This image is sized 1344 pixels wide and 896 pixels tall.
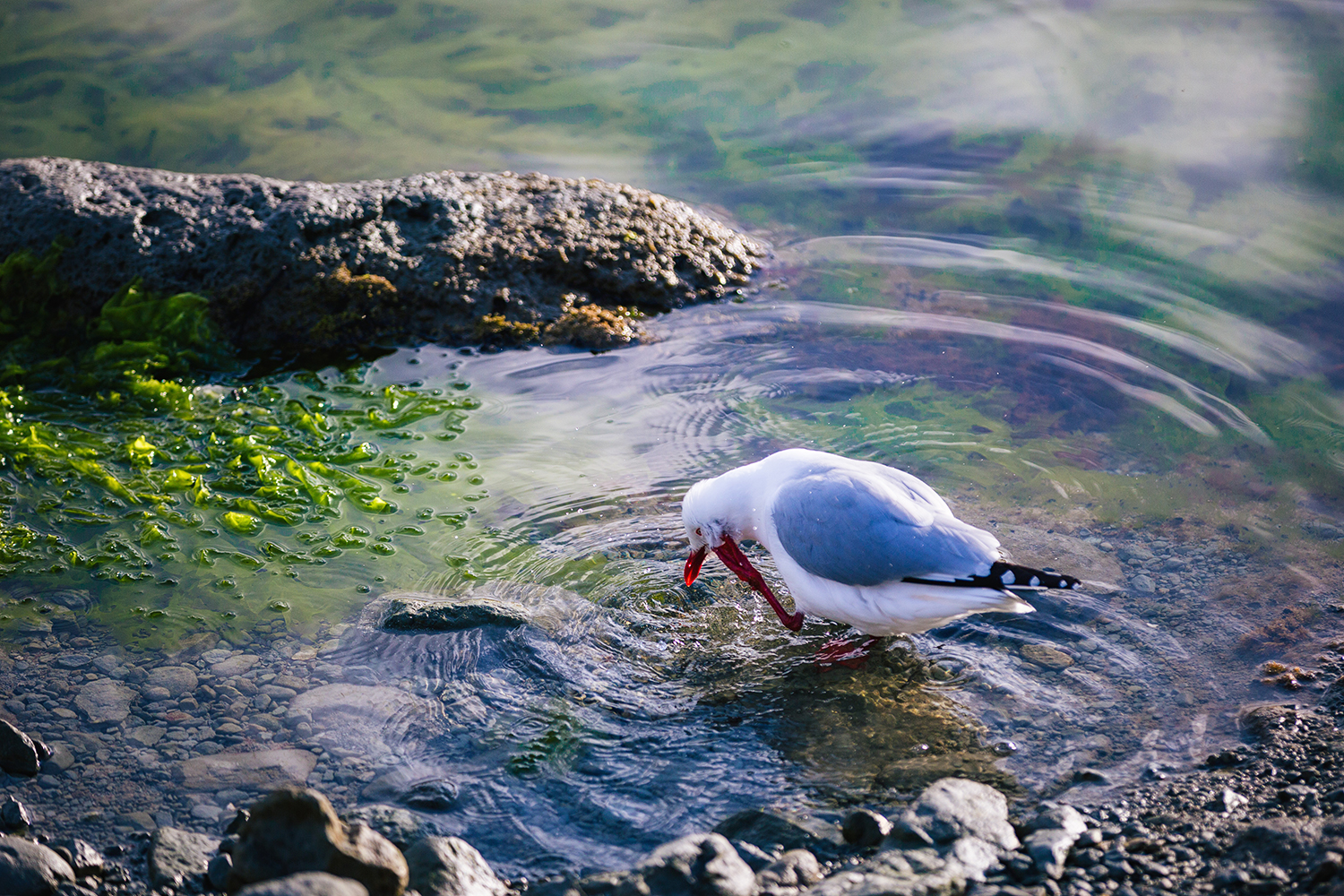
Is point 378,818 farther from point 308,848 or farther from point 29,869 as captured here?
point 29,869

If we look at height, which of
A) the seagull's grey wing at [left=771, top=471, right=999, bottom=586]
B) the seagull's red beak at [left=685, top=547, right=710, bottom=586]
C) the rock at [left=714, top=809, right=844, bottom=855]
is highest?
the seagull's grey wing at [left=771, top=471, right=999, bottom=586]

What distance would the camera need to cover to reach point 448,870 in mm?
3145

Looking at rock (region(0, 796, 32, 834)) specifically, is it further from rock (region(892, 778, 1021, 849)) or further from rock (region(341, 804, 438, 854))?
rock (region(892, 778, 1021, 849))

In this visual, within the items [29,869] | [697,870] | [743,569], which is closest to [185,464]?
[29,869]

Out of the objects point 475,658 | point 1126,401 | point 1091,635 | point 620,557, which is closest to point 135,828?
point 475,658

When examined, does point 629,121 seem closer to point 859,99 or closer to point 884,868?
point 859,99

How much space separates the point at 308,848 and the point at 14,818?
4.60 ft

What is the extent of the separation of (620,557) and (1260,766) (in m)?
2.76

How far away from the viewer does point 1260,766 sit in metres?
3.63

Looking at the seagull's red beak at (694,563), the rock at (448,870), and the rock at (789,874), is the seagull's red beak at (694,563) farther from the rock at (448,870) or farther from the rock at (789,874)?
the rock at (448,870)

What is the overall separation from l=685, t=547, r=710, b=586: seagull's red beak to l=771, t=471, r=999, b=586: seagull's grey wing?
516 mm

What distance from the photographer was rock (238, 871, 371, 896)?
2.62 m

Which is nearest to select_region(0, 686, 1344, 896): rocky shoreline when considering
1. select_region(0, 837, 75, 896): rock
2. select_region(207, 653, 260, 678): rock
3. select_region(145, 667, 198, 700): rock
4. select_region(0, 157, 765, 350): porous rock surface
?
select_region(0, 837, 75, 896): rock

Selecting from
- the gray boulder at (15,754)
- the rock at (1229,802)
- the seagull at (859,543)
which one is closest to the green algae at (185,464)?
the gray boulder at (15,754)
